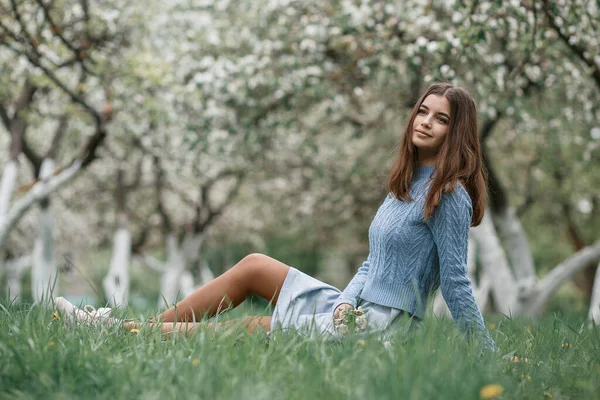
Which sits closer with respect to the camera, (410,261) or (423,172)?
(410,261)

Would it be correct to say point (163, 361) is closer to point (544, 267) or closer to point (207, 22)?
point (207, 22)

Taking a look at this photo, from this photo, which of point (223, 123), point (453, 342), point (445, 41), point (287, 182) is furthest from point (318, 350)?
point (287, 182)

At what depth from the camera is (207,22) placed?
10148 millimetres

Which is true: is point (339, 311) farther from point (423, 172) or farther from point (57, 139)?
point (57, 139)

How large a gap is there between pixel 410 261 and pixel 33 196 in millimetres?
7679

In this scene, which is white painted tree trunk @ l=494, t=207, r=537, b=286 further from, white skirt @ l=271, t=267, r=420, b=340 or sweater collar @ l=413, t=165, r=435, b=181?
white skirt @ l=271, t=267, r=420, b=340

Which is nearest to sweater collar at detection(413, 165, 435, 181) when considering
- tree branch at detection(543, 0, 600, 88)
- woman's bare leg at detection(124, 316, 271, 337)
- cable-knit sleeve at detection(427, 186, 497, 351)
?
cable-knit sleeve at detection(427, 186, 497, 351)

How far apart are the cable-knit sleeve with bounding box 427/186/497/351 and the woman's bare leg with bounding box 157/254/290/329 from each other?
886mm

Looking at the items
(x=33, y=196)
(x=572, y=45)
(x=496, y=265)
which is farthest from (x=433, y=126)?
(x=33, y=196)

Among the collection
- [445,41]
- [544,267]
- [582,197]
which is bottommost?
[544,267]

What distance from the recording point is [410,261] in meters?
3.40

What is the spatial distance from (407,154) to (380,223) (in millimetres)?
446

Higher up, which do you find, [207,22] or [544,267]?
[207,22]

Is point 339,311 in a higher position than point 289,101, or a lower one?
lower
